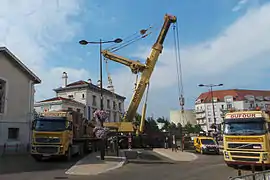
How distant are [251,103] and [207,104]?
15651 millimetres

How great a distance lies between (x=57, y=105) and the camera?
151 feet

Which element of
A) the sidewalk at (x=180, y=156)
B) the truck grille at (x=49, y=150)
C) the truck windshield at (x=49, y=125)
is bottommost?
the sidewalk at (x=180, y=156)

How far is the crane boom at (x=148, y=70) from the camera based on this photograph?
32.1m

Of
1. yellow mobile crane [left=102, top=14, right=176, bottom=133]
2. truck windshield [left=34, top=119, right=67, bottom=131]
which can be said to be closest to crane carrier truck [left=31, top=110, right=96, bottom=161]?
truck windshield [left=34, top=119, right=67, bottom=131]

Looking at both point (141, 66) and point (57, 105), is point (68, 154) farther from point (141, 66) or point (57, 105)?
point (57, 105)

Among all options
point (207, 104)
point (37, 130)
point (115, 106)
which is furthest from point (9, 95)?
point (207, 104)

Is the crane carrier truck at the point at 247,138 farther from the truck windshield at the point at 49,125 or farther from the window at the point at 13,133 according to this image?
A: the window at the point at 13,133

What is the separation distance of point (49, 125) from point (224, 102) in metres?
96.7

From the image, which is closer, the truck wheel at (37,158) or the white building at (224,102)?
the truck wheel at (37,158)

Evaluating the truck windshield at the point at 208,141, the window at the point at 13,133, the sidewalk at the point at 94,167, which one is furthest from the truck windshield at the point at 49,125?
the truck windshield at the point at 208,141

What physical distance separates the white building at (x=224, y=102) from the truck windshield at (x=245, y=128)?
305 ft

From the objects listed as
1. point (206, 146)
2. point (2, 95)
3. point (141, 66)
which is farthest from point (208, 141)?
point (2, 95)

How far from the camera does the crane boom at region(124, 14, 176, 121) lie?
105 feet

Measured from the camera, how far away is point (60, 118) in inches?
792
